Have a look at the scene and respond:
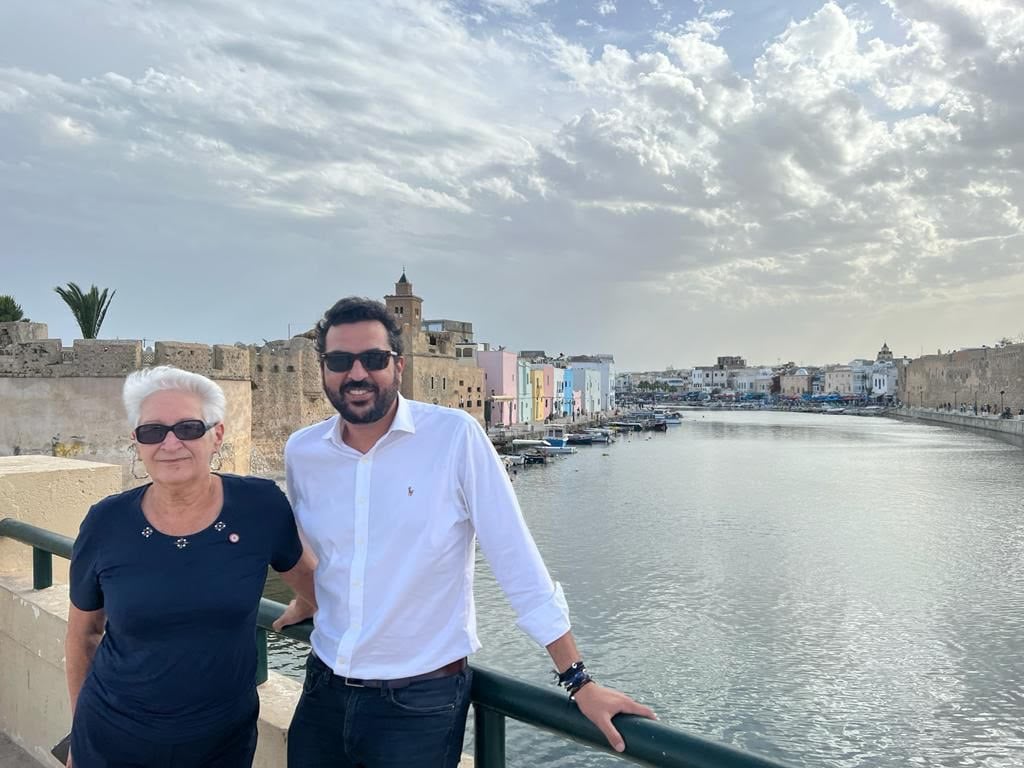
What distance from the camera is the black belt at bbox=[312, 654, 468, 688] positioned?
1.38 metres

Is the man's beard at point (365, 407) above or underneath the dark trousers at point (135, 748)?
above

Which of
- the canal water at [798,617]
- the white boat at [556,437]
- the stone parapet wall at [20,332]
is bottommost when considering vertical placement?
the canal water at [798,617]

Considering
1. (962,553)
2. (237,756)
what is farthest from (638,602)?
(237,756)

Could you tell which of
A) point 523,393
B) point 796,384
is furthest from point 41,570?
point 796,384

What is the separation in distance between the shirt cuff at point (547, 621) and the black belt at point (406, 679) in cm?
16

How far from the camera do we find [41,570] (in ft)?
8.45

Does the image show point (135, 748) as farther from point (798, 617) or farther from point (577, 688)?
point (798, 617)

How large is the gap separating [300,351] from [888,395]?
98.0m

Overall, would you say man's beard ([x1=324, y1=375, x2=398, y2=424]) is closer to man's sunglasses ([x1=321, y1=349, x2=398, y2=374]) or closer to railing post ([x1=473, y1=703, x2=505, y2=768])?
man's sunglasses ([x1=321, y1=349, x2=398, y2=374])

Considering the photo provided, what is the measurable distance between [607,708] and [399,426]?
601mm

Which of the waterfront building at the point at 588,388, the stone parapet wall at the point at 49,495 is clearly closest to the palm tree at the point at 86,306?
the stone parapet wall at the point at 49,495

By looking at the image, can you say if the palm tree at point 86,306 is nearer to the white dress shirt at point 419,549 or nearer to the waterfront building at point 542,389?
the white dress shirt at point 419,549

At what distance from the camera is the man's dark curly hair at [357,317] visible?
1544mm

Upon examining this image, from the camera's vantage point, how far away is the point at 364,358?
1506mm
